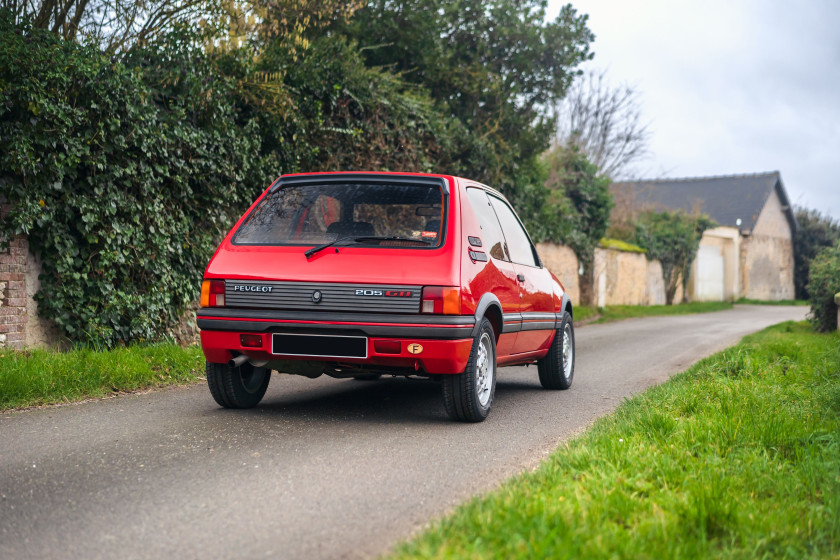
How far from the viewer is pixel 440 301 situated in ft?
18.5

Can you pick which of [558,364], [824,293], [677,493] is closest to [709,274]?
[824,293]

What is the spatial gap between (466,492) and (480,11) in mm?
17272

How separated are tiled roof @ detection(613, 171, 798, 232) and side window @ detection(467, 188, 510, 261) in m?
40.1

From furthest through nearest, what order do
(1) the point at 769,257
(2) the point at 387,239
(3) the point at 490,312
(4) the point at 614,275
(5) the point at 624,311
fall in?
(1) the point at 769,257, (4) the point at 614,275, (5) the point at 624,311, (3) the point at 490,312, (2) the point at 387,239

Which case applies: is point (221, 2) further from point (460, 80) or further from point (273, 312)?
point (460, 80)

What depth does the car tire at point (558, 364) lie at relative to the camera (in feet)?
26.9

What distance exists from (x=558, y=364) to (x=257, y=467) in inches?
166

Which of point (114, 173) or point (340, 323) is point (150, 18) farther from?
point (340, 323)

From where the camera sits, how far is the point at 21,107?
303 inches

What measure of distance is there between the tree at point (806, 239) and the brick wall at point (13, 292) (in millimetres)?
48413

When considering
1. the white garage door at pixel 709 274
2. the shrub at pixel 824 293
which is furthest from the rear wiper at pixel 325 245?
the white garage door at pixel 709 274

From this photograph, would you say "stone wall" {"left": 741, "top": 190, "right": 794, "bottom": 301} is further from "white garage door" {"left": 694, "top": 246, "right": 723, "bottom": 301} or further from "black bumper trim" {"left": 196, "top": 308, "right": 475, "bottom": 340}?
"black bumper trim" {"left": 196, "top": 308, "right": 475, "bottom": 340}

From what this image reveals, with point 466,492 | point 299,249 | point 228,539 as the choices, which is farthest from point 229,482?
point 299,249

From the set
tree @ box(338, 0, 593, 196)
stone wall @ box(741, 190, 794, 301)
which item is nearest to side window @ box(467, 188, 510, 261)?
tree @ box(338, 0, 593, 196)
